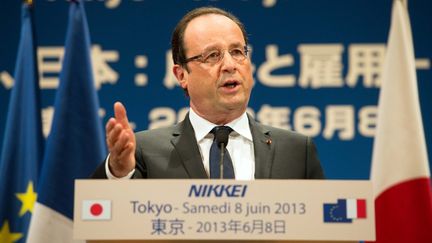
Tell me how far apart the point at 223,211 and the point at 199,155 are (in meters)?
0.50

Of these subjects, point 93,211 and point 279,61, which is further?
point 279,61

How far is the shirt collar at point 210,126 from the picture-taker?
77.2 inches

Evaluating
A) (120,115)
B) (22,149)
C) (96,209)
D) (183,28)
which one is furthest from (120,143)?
(22,149)

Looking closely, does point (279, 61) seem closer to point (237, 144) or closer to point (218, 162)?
point (237, 144)

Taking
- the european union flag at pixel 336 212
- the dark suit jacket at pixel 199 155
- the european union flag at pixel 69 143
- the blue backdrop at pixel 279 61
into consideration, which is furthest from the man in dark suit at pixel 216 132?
the blue backdrop at pixel 279 61

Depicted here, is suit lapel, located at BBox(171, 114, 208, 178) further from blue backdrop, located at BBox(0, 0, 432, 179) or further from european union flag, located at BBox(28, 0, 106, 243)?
blue backdrop, located at BBox(0, 0, 432, 179)

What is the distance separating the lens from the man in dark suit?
186 centimetres

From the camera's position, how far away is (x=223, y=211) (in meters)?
1.39

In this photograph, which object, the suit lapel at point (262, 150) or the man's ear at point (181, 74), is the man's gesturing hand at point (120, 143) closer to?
the suit lapel at point (262, 150)

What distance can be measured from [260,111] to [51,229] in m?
1.43

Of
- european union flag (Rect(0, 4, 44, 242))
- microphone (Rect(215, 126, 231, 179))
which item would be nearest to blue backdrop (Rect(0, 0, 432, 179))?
european union flag (Rect(0, 4, 44, 242))

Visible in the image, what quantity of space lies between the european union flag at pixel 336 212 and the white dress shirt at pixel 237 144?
1.64ft

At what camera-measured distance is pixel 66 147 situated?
2777 millimetres

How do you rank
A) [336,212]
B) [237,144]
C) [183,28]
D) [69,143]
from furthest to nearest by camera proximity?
[69,143], [183,28], [237,144], [336,212]
